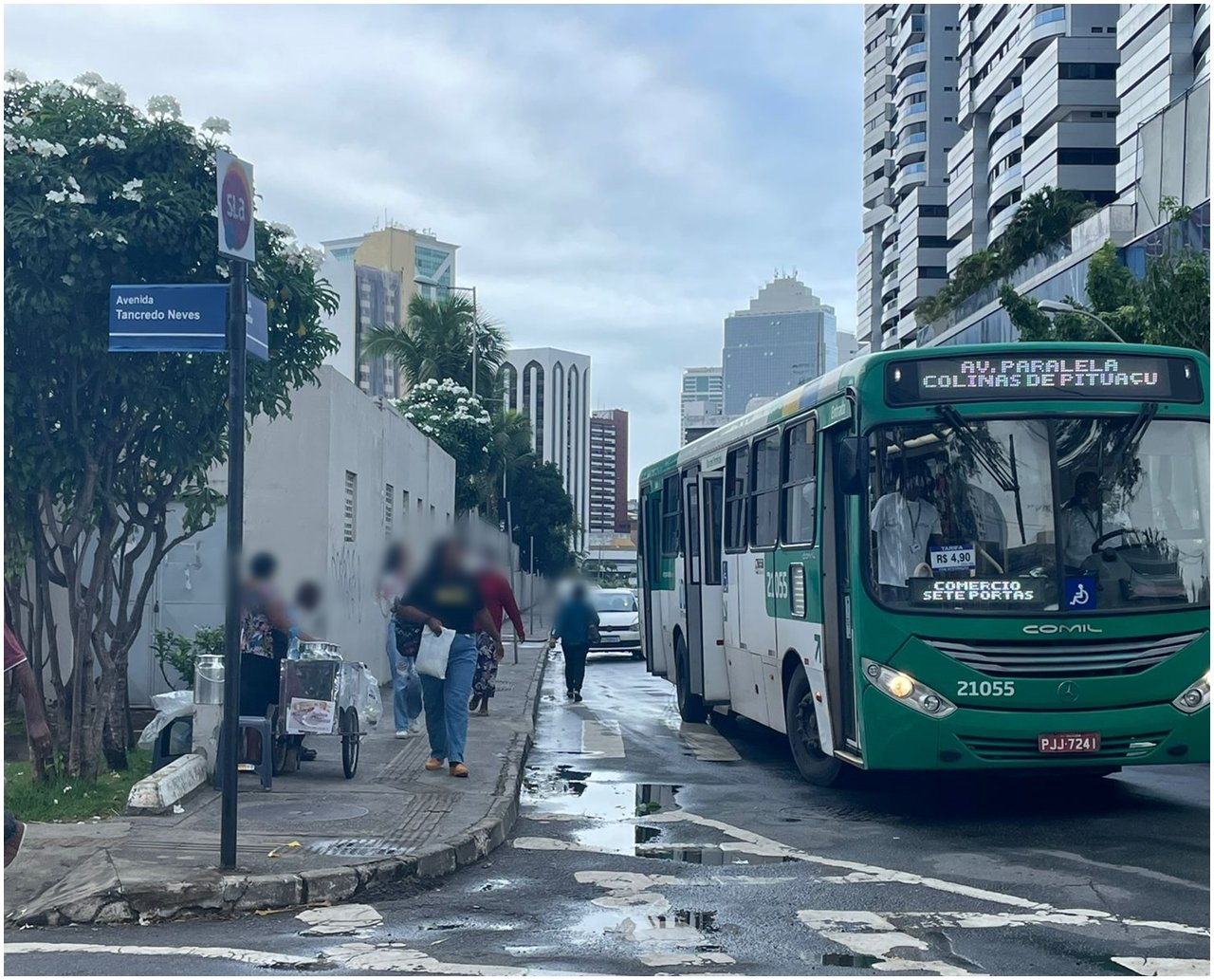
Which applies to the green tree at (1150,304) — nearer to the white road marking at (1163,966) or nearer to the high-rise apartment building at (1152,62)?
the white road marking at (1163,966)

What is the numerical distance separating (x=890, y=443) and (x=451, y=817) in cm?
360

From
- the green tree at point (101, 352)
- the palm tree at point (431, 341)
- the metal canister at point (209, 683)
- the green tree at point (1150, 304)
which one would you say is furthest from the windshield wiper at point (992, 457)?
the palm tree at point (431, 341)

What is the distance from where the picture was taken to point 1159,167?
40688 millimetres

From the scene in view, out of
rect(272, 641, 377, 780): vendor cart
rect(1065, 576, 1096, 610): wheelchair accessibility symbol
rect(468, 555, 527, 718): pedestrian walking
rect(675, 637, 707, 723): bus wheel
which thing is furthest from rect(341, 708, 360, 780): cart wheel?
rect(675, 637, 707, 723): bus wheel

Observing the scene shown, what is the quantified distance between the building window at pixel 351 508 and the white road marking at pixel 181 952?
11.6 m

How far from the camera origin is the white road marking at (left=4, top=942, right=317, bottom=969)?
598 centimetres

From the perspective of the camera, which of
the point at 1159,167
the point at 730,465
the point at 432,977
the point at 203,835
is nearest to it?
the point at 432,977

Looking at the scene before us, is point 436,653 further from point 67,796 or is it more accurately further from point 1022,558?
point 1022,558

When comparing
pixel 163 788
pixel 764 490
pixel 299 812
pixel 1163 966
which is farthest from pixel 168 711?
pixel 1163 966

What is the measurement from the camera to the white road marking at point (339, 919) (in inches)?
260

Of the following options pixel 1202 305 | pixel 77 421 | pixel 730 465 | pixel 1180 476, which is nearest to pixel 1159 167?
pixel 1202 305

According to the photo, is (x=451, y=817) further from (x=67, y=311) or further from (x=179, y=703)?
(x=67, y=311)

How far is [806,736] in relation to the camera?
36.4ft

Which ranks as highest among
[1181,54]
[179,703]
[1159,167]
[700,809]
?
[1181,54]
